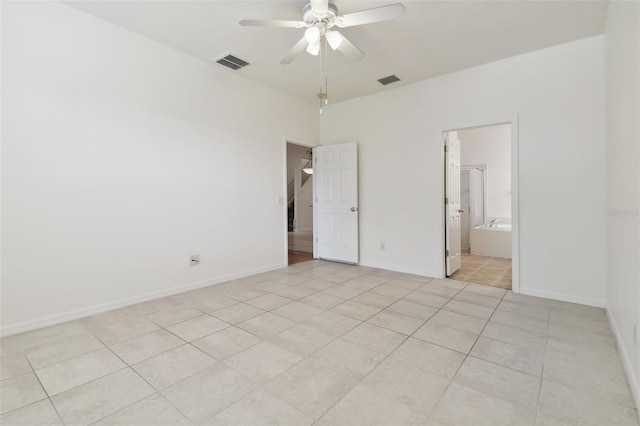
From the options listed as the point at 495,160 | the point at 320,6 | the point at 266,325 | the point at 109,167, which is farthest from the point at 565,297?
the point at 109,167

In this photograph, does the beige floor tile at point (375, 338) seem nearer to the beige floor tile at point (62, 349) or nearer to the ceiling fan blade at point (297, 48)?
the beige floor tile at point (62, 349)

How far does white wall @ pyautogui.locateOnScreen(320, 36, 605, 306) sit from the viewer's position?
3.00 m

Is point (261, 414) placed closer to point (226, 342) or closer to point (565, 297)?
point (226, 342)

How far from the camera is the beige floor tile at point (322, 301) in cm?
297

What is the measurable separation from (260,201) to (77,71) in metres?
2.41

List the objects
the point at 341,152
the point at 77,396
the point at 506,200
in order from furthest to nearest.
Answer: the point at 506,200, the point at 341,152, the point at 77,396

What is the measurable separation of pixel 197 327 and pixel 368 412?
64.1 inches

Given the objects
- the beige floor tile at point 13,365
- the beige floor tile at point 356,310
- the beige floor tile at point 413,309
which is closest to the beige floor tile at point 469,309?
the beige floor tile at point 413,309

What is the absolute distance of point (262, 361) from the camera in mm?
1939

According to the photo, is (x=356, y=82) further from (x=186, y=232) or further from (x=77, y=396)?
(x=77, y=396)

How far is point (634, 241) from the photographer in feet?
5.49

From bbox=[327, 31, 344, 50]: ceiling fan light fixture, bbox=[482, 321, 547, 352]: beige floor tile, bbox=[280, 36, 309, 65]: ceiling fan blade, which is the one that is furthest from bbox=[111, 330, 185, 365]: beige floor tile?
bbox=[327, 31, 344, 50]: ceiling fan light fixture

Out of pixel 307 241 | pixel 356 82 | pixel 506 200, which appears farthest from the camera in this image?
pixel 307 241

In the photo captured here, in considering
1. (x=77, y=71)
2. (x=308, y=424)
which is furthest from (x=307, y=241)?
(x=308, y=424)
